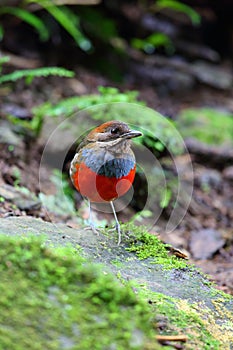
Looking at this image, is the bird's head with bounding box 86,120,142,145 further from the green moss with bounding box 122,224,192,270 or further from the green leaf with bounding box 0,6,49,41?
the green leaf with bounding box 0,6,49,41

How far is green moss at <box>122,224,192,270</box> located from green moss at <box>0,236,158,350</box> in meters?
0.80

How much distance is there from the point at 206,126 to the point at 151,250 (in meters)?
5.75

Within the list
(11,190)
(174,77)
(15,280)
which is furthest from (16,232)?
(174,77)

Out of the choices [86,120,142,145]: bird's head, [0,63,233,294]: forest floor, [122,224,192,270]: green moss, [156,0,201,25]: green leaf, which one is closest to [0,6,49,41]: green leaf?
[0,63,233,294]: forest floor

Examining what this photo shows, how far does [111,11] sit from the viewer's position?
10711 millimetres

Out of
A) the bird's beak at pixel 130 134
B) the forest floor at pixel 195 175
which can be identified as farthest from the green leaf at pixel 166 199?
the bird's beak at pixel 130 134

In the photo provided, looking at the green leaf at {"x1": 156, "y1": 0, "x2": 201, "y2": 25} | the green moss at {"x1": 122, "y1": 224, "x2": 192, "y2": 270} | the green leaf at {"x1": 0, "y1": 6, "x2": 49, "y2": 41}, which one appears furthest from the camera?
the green leaf at {"x1": 156, "y1": 0, "x2": 201, "y2": 25}

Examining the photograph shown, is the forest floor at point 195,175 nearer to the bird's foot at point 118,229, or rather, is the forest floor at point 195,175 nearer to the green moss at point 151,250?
the green moss at point 151,250

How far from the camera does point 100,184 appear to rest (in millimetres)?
3625

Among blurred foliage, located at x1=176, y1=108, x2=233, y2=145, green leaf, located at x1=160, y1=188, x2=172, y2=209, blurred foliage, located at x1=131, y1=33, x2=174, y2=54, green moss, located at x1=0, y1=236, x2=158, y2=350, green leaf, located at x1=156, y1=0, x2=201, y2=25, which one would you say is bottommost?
green leaf, located at x1=160, y1=188, x2=172, y2=209

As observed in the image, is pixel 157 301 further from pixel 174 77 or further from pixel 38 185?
pixel 174 77

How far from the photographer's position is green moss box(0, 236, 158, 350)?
7.64 ft

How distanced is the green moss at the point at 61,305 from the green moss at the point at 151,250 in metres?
0.80

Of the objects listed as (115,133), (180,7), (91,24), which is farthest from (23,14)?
(115,133)
